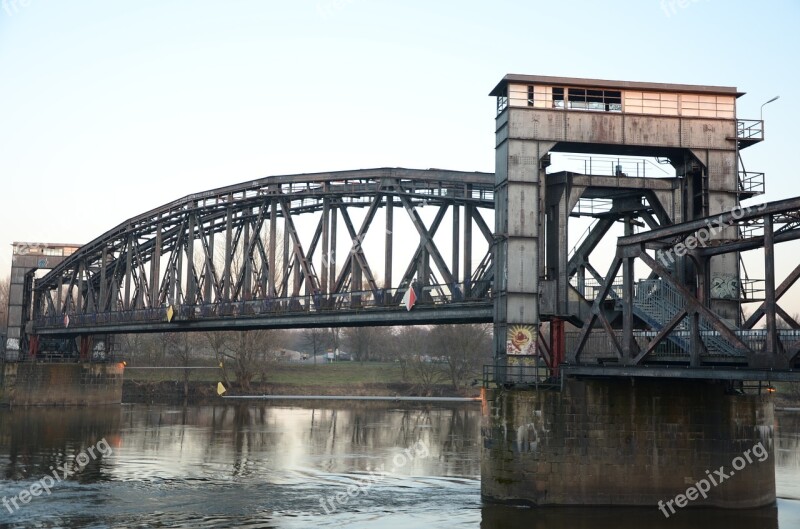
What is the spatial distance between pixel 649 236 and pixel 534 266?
5.86m

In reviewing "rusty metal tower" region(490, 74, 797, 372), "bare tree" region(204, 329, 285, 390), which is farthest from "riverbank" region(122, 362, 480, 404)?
"rusty metal tower" region(490, 74, 797, 372)

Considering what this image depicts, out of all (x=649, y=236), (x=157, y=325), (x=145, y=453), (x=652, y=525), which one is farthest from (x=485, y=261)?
(x=157, y=325)

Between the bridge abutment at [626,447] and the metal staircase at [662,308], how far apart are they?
197cm

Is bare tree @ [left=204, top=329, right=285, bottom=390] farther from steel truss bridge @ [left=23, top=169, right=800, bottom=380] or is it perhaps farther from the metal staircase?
the metal staircase

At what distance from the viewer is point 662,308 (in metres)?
36.7

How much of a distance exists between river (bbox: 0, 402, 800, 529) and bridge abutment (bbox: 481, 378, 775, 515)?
0.73 meters

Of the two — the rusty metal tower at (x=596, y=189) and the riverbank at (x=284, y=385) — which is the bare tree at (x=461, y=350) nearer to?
the riverbank at (x=284, y=385)

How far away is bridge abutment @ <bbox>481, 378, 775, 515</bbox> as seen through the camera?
113 feet

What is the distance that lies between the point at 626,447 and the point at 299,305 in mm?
27236

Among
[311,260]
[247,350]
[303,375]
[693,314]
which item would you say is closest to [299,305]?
[311,260]

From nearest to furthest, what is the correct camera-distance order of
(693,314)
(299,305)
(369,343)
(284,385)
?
(693,314) → (299,305) → (284,385) → (369,343)

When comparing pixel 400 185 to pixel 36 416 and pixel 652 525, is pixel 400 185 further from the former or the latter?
pixel 36 416

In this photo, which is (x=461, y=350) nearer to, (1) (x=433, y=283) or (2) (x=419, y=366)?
(2) (x=419, y=366)

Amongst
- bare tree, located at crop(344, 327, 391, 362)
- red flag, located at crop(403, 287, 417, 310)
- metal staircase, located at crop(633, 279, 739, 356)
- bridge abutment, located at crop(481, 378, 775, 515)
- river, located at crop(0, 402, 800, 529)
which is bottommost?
river, located at crop(0, 402, 800, 529)
